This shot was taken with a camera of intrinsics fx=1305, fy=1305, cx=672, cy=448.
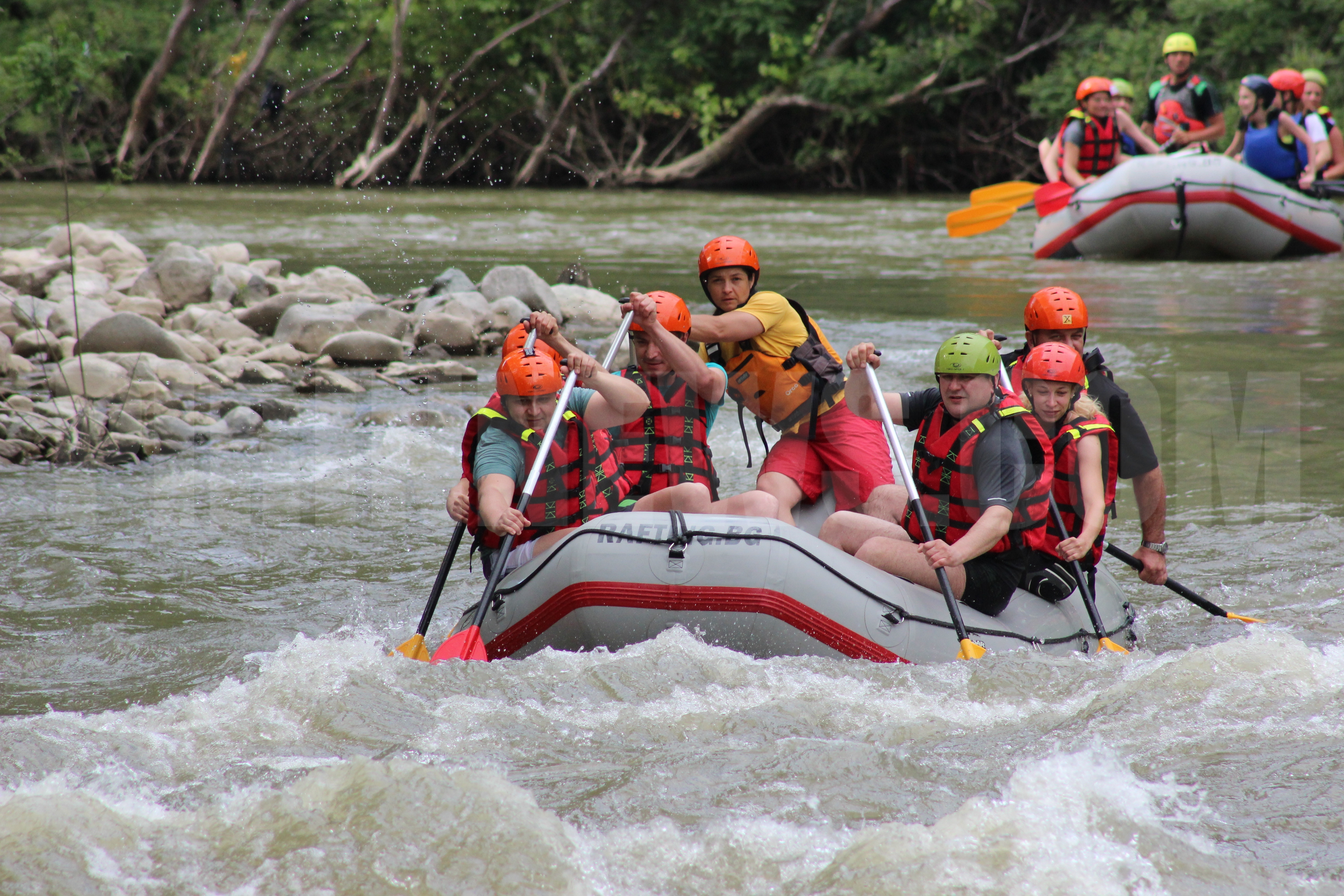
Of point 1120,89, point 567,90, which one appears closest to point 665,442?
point 1120,89

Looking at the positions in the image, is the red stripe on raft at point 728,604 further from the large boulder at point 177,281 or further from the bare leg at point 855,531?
the large boulder at point 177,281

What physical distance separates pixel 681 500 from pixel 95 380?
16.9 ft

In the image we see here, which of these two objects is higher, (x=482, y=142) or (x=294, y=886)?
(x=482, y=142)

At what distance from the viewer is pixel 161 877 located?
2.89 meters

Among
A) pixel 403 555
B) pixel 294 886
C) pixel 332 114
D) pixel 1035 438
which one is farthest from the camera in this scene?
pixel 332 114

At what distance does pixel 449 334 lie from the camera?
10.3 meters

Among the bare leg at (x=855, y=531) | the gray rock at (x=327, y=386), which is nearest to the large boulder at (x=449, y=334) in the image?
the gray rock at (x=327, y=386)

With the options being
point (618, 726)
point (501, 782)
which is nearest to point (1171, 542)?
point (618, 726)

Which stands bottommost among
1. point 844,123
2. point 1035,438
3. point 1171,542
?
point 1171,542

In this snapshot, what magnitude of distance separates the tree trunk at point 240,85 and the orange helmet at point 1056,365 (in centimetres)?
2054

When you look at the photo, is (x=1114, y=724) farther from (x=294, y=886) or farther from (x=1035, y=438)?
(x=294, y=886)

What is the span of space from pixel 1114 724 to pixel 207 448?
17.9 feet

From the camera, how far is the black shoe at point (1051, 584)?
13.9 ft

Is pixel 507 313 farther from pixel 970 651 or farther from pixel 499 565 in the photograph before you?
pixel 970 651
